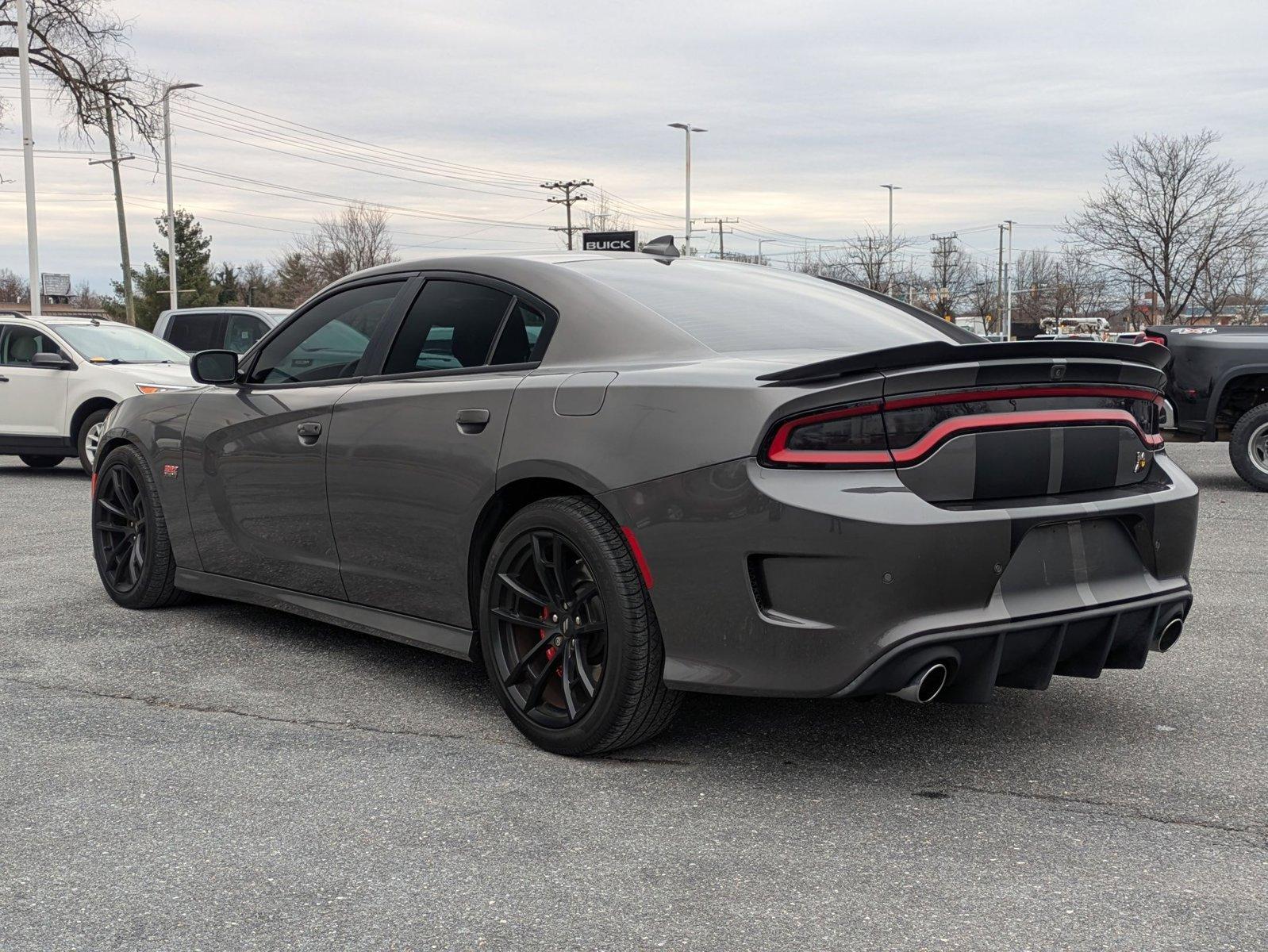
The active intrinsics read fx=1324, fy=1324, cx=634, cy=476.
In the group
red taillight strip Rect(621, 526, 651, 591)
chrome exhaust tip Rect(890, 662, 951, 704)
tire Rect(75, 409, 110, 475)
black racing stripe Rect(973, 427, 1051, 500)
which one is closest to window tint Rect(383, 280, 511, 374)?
red taillight strip Rect(621, 526, 651, 591)

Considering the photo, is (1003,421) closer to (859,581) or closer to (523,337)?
(859,581)

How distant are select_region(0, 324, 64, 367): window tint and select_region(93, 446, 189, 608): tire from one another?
8.33m

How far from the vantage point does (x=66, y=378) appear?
13.4 meters

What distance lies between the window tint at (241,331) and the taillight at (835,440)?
14.5m

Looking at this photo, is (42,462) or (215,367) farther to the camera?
(42,462)

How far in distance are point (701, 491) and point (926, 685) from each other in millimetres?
752

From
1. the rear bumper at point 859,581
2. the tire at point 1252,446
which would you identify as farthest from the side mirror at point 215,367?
the tire at point 1252,446

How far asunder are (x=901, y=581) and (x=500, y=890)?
1.21 meters

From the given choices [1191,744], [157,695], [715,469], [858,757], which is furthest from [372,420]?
[1191,744]

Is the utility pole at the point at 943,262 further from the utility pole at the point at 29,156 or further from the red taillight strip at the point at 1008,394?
the red taillight strip at the point at 1008,394

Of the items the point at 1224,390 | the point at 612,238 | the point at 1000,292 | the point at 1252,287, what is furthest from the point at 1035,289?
the point at 1224,390

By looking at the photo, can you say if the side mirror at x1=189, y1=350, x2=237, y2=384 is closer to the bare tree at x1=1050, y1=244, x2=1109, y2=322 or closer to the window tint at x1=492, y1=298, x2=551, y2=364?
the window tint at x1=492, y1=298, x2=551, y2=364

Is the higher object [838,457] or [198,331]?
[198,331]

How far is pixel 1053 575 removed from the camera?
354cm
